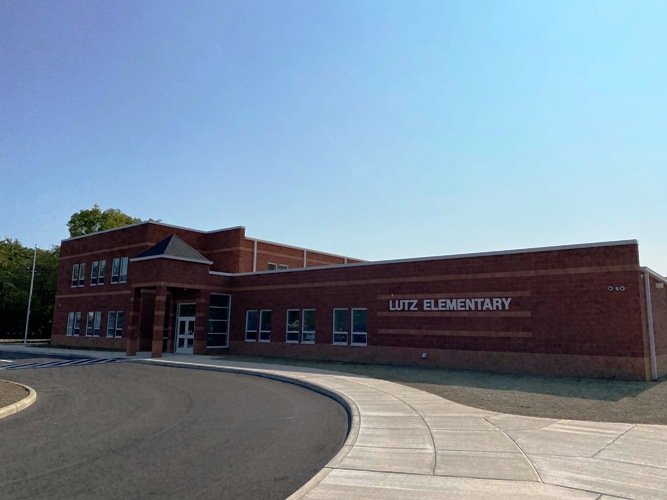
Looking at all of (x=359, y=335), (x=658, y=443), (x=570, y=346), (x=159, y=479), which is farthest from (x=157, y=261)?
(x=658, y=443)

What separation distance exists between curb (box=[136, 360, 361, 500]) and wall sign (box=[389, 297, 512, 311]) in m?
8.23

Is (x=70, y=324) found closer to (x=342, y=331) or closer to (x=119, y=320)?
(x=119, y=320)

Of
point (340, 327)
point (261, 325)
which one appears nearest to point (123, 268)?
point (261, 325)

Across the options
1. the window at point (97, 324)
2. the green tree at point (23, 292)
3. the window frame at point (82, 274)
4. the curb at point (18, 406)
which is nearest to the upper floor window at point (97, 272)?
the window frame at point (82, 274)

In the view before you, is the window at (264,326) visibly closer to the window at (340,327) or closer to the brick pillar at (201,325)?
the brick pillar at (201,325)

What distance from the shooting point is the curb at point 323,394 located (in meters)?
6.52

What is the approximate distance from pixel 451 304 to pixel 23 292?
57863 millimetres

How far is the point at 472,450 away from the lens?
815 centimetres

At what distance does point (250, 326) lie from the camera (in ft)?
110

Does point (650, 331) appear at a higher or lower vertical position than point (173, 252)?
lower

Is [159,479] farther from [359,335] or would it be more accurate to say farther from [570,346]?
[359,335]

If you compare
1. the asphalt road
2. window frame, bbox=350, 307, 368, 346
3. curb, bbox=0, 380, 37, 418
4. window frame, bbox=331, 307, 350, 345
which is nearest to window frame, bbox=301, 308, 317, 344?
window frame, bbox=331, 307, 350, 345

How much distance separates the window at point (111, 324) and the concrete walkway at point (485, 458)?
32596 millimetres

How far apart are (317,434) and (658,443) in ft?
→ 20.2
